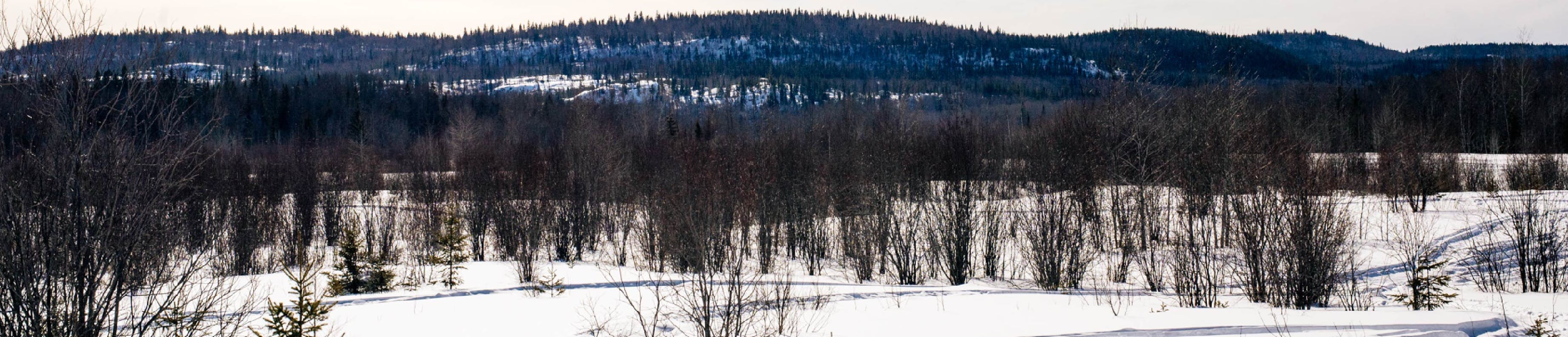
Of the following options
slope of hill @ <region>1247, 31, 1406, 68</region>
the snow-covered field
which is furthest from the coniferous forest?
slope of hill @ <region>1247, 31, 1406, 68</region>

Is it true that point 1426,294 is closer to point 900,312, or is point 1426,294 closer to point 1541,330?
point 1541,330

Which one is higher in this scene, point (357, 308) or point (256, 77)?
point (256, 77)

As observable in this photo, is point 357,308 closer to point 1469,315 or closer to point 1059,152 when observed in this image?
point 1469,315

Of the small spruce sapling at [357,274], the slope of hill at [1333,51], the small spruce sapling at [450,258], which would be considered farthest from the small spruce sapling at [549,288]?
the slope of hill at [1333,51]

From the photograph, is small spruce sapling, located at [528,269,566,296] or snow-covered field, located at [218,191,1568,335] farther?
small spruce sapling, located at [528,269,566,296]

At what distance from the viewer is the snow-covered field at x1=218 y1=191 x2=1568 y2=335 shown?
8.35 meters

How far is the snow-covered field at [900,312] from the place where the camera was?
8.35 m

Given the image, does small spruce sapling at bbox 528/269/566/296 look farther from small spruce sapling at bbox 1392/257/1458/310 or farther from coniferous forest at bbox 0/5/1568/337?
small spruce sapling at bbox 1392/257/1458/310

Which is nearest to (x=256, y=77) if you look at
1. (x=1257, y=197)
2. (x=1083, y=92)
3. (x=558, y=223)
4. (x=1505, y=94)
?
(x=558, y=223)

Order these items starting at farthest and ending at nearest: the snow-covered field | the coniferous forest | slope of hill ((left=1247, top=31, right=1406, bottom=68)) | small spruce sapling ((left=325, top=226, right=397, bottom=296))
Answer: slope of hill ((left=1247, top=31, right=1406, bottom=68)), small spruce sapling ((left=325, top=226, right=397, bottom=296)), the snow-covered field, the coniferous forest

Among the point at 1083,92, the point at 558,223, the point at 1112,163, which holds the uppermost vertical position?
the point at 1083,92

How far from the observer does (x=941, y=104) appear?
12962 centimetres

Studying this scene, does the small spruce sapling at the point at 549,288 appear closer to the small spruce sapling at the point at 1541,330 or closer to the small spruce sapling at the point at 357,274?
the small spruce sapling at the point at 357,274

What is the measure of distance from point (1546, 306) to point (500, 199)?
23.0 metres
